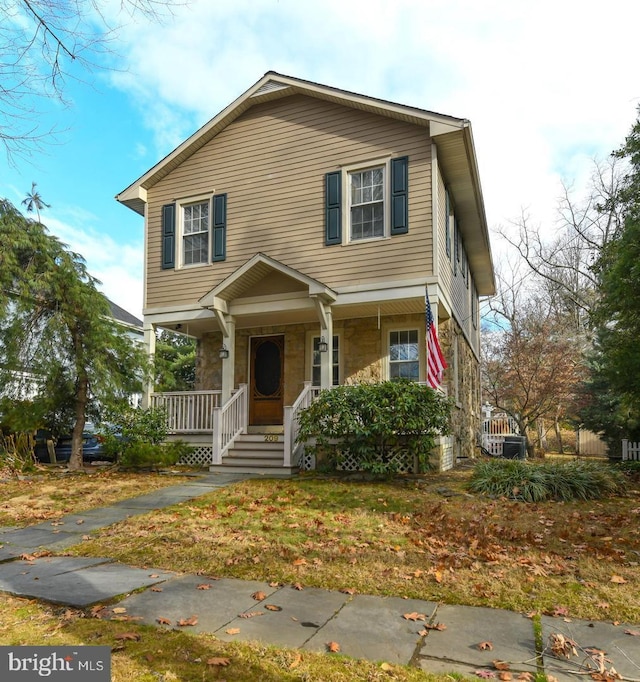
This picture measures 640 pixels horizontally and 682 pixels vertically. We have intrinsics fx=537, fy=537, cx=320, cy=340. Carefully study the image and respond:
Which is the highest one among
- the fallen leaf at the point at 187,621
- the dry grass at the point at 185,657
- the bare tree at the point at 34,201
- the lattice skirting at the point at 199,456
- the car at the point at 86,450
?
the bare tree at the point at 34,201

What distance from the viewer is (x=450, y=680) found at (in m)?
2.48

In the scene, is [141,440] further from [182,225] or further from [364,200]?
[364,200]

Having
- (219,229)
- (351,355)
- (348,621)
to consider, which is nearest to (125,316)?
(219,229)

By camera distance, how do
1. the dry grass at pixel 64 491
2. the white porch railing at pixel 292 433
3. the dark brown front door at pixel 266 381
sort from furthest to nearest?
the dark brown front door at pixel 266 381
the white porch railing at pixel 292 433
the dry grass at pixel 64 491

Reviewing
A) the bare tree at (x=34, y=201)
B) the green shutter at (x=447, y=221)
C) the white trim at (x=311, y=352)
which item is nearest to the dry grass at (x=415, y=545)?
the white trim at (x=311, y=352)

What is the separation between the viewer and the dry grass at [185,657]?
2.51 m

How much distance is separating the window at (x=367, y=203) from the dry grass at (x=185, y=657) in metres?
8.78

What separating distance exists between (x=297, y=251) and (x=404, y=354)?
10.3 ft

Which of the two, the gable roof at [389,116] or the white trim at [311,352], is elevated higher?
the gable roof at [389,116]

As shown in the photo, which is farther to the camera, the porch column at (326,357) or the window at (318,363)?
the window at (318,363)

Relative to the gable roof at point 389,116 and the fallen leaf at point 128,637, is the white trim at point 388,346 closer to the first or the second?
the gable roof at point 389,116

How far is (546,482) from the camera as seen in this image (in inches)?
305

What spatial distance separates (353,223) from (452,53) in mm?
4322

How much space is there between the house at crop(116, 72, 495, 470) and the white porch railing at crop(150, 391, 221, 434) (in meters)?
0.03
